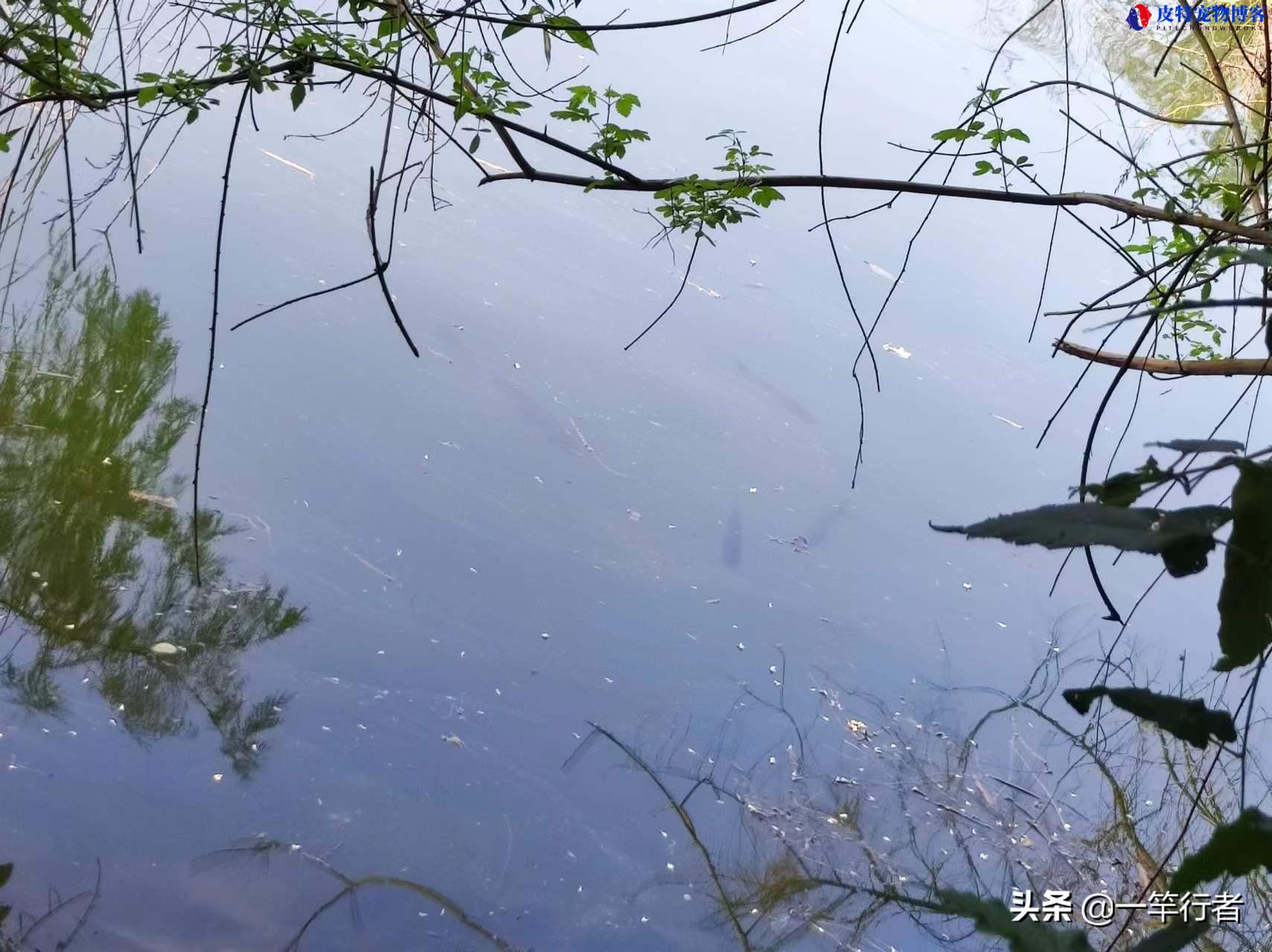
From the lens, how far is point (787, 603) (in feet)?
6.57

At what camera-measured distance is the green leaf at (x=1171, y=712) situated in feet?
1.13

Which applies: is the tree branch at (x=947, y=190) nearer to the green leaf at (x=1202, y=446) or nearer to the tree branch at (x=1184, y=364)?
the tree branch at (x=1184, y=364)

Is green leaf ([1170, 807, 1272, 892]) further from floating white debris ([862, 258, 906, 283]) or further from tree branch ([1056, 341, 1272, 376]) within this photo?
floating white debris ([862, 258, 906, 283])

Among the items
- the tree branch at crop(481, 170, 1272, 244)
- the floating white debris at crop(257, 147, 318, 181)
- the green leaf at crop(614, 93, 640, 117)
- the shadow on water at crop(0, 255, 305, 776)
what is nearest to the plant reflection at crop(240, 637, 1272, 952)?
the shadow on water at crop(0, 255, 305, 776)

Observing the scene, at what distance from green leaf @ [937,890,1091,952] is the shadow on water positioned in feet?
4.50

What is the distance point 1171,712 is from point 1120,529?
0.19 ft

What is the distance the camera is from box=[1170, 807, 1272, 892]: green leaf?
0.30 meters

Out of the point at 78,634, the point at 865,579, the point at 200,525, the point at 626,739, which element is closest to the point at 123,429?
the point at 200,525

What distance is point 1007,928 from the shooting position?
31cm

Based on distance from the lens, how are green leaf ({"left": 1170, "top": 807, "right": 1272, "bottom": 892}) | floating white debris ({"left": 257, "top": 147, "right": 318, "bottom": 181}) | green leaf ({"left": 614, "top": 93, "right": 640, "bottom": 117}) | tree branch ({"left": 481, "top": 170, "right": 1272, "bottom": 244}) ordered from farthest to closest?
floating white debris ({"left": 257, "top": 147, "right": 318, "bottom": 181})
green leaf ({"left": 614, "top": 93, "right": 640, "bottom": 117})
tree branch ({"left": 481, "top": 170, "right": 1272, "bottom": 244})
green leaf ({"left": 1170, "top": 807, "right": 1272, "bottom": 892})

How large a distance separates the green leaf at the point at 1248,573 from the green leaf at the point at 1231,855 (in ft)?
0.18

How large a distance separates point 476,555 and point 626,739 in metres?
0.42

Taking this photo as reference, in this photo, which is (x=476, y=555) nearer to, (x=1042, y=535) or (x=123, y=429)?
(x=123, y=429)

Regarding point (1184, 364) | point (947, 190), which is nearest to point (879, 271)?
point (1184, 364)
